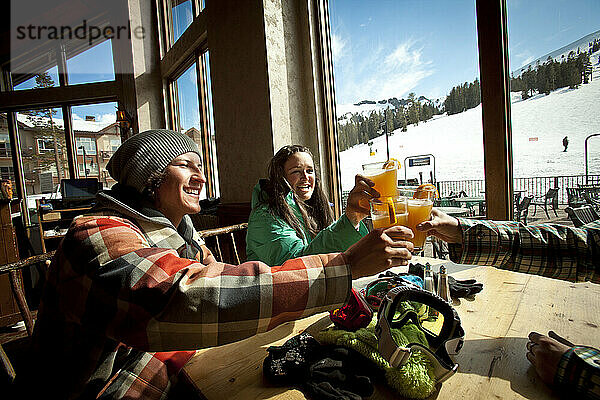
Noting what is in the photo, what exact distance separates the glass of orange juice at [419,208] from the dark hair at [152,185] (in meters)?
0.84

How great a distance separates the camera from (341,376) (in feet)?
2.43

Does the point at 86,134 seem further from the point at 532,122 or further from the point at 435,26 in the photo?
the point at 532,122

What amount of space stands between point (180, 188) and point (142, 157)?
0.52ft

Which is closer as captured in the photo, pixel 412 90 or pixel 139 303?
pixel 139 303

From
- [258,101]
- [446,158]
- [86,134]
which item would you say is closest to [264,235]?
[446,158]

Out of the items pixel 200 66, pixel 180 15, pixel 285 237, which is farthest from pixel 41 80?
pixel 285 237

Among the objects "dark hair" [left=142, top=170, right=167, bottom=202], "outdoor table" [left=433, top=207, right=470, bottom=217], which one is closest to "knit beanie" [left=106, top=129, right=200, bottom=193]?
"dark hair" [left=142, top=170, right=167, bottom=202]

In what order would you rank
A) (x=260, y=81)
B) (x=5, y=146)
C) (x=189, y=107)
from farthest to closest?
1. (x=5, y=146)
2. (x=189, y=107)
3. (x=260, y=81)

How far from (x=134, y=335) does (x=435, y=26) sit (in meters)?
2.62

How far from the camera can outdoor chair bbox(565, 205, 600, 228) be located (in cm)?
191

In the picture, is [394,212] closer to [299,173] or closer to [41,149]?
[299,173]

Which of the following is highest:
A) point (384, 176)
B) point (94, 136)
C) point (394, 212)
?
point (94, 136)

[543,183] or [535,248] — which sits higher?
[543,183]

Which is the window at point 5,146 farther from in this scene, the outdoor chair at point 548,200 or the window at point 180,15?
the outdoor chair at point 548,200
